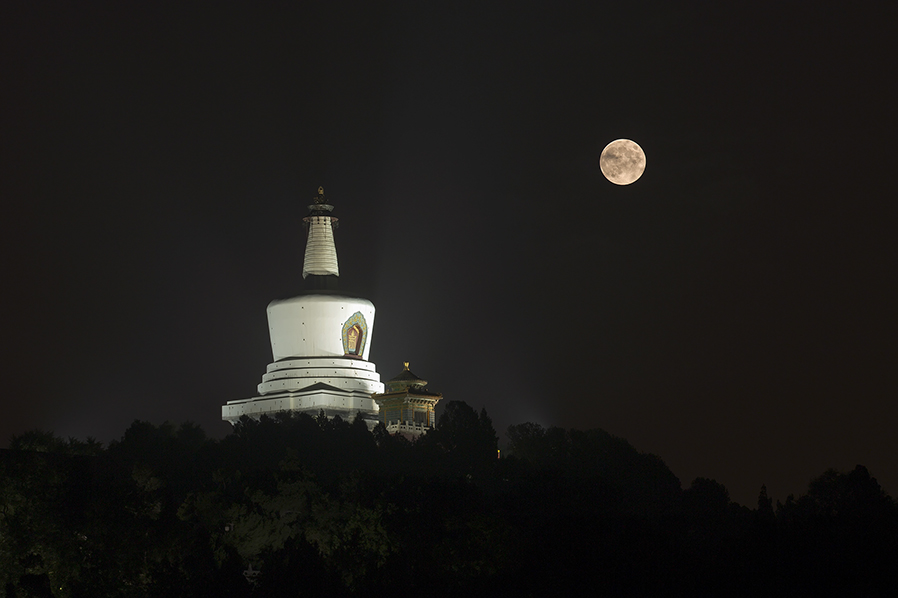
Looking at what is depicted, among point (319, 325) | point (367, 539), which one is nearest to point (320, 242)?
point (319, 325)

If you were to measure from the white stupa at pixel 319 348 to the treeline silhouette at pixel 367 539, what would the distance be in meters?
18.2

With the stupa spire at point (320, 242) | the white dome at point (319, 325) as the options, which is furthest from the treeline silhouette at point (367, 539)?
the stupa spire at point (320, 242)

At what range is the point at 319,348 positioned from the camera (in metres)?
94.2

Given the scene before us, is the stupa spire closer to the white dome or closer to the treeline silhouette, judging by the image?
the white dome

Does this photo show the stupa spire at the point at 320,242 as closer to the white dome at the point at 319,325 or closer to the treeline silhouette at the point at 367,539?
the white dome at the point at 319,325

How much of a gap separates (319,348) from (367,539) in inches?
1286

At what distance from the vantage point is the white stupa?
3615 inches

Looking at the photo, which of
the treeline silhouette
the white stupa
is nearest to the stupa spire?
the white stupa

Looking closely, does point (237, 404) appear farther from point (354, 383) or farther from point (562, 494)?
point (562, 494)

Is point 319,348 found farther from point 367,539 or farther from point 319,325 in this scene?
point 367,539

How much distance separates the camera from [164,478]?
66.7 m

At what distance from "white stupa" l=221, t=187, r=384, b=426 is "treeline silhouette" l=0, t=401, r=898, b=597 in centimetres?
1818

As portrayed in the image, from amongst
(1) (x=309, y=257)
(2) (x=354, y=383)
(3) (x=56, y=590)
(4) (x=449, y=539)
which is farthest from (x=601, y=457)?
(3) (x=56, y=590)

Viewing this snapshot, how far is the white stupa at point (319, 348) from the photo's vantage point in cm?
9181
